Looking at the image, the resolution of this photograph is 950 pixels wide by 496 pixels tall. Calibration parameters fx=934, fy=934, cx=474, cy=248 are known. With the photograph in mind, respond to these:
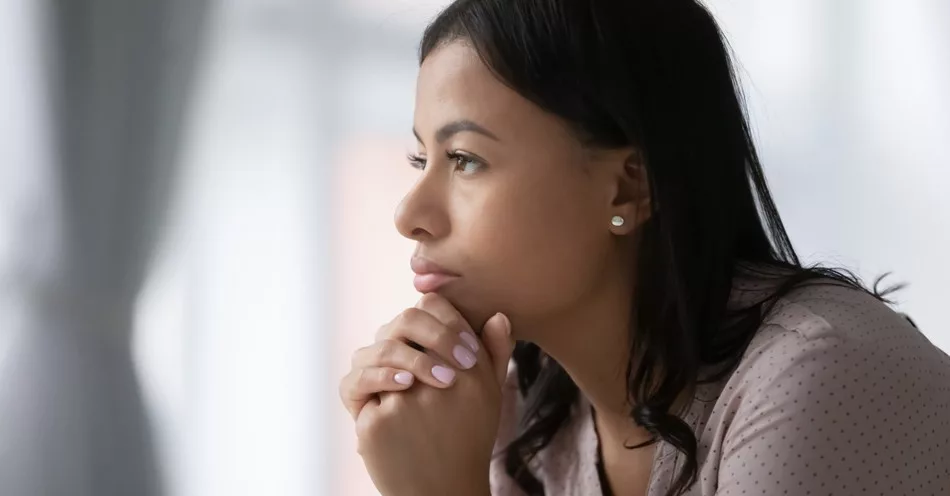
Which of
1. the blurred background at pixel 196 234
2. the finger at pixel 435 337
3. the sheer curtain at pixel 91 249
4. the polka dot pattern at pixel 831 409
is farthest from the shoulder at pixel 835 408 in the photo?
the sheer curtain at pixel 91 249

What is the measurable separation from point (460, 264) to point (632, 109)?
0.25 m

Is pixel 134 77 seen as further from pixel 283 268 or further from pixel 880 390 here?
pixel 880 390

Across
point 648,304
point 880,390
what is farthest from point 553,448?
point 880,390

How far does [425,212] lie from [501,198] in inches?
3.4

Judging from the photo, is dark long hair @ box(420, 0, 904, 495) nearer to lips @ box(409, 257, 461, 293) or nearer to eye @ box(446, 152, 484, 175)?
eye @ box(446, 152, 484, 175)

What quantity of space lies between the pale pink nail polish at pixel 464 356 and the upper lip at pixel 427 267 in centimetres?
8

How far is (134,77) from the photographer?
123 centimetres

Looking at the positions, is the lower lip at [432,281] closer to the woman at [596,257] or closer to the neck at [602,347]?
the woman at [596,257]

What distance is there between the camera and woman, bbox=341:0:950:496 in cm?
99

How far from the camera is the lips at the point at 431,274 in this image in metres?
1.05

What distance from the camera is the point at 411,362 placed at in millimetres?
1028

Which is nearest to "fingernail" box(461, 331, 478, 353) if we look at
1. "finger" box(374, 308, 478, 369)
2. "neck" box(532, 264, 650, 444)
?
"finger" box(374, 308, 478, 369)

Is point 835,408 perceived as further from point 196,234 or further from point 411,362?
point 196,234

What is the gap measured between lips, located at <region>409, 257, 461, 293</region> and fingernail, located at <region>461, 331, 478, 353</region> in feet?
0.21
